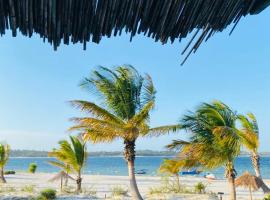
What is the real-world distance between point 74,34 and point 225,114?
37.6 ft

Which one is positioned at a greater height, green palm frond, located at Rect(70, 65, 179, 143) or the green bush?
green palm frond, located at Rect(70, 65, 179, 143)

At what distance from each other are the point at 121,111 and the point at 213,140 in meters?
3.41

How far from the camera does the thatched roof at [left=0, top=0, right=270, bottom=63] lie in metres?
2.17

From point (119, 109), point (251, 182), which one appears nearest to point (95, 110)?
point (119, 109)

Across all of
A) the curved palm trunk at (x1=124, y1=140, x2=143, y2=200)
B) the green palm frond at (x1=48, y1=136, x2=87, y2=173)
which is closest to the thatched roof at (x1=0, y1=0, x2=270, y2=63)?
the curved palm trunk at (x1=124, y1=140, x2=143, y2=200)

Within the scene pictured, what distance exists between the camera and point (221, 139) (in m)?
12.1

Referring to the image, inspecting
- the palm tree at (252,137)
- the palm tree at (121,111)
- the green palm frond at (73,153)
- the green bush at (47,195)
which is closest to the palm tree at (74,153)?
the green palm frond at (73,153)

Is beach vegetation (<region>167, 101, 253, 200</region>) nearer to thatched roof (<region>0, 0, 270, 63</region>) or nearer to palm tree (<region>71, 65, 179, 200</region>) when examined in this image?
palm tree (<region>71, 65, 179, 200</region>)

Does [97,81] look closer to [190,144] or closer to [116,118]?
[116,118]

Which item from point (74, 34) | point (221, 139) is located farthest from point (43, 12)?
point (221, 139)

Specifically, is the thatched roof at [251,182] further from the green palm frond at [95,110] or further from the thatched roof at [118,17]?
the thatched roof at [118,17]

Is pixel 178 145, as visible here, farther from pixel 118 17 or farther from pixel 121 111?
pixel 118 17

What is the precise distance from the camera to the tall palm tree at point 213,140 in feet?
39.8

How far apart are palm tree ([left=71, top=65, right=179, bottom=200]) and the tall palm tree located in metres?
0.75
